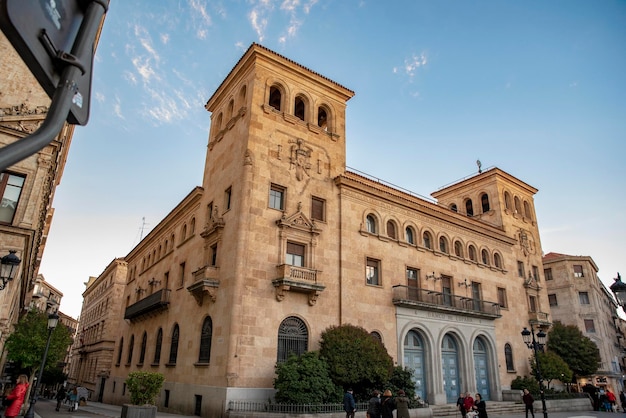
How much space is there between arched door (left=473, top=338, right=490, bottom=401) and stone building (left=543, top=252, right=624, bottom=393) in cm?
2665

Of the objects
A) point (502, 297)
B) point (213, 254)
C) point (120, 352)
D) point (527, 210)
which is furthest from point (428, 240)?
point (120, 352)

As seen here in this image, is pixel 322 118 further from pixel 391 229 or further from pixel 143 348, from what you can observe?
pixel 143 348

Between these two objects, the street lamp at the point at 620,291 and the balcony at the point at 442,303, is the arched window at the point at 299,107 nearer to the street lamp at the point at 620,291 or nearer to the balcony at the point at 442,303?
the balcony at the point at 442,303

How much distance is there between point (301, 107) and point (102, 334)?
127ft

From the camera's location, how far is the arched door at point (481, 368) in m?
27.7

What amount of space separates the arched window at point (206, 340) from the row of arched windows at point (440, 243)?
10.3 meters

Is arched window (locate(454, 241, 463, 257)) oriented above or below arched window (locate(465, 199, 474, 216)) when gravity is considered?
below

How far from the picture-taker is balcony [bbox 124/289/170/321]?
89.2 feet

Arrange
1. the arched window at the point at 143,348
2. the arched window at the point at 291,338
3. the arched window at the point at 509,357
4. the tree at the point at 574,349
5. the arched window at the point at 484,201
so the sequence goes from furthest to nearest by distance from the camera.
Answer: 1. the arched window at the point at 484,201
2. the tree at the point at 574,349
3. the arched window at the point at 143,348
4. the arched window at the point at 509,357
5. the arched window at the point at 291,338

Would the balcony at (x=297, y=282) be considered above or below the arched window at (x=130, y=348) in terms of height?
above

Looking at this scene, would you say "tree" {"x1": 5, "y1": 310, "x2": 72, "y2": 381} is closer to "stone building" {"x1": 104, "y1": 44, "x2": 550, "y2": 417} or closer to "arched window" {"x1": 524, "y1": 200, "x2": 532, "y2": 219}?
"stone building" {"x1": 104, "y1": 44, "x2": 550, "y2": 417}

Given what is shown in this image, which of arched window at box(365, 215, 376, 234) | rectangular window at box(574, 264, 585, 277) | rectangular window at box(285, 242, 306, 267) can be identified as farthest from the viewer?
rectangular window at box(574, 264, 585, 277)

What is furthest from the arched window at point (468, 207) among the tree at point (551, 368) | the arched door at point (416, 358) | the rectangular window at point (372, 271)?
the rectangular window at point (372, 271)

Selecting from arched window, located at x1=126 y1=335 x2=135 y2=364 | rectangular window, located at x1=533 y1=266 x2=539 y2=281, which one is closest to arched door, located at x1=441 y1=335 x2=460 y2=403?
rectangular window, located at x1=533 y1=266 x2=539 y2=281
